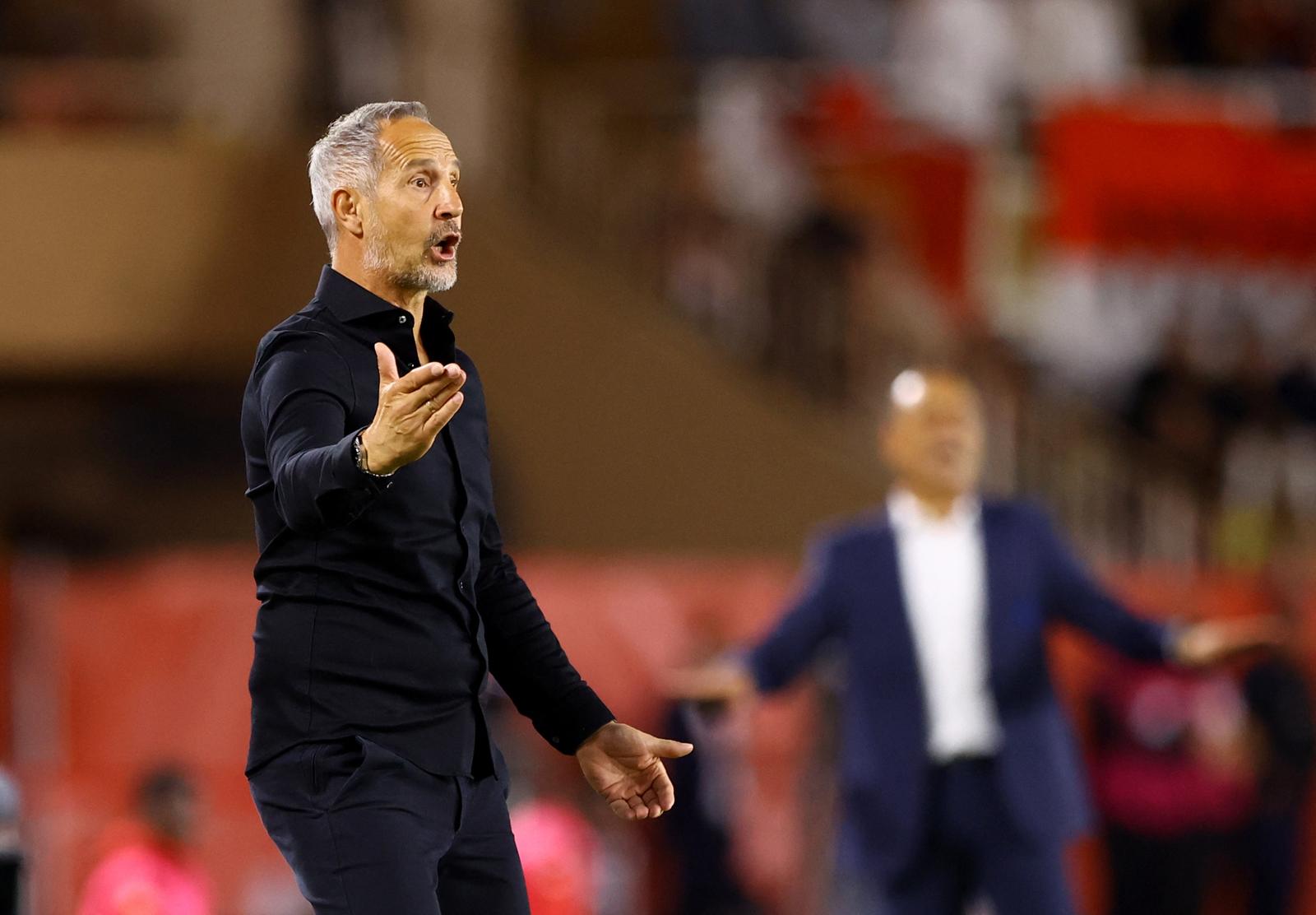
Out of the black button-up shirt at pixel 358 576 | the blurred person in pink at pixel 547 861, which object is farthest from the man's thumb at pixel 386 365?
the blurred person in pink at pixel 547 861

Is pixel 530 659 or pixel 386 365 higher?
pixel 386 365

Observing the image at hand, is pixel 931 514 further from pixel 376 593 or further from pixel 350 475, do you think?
pixel 350 475

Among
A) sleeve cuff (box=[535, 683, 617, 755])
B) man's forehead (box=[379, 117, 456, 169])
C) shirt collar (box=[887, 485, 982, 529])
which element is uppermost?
man's forehead (box=[379, 117, 456, 169])

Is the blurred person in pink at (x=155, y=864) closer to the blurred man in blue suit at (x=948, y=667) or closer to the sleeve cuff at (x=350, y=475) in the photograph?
the blurred man in blue suit at (x=948, y=667)

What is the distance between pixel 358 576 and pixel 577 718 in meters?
0.52

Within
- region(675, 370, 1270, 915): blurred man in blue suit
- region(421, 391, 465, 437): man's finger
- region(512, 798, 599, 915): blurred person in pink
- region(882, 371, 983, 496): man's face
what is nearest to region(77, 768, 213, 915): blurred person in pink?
region(512, 798, 599, 915): blurred person in pink

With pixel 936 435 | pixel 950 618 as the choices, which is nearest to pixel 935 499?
pixel 936 435

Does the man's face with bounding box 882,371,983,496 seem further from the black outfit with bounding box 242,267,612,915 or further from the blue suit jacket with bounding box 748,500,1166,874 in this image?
the black outfit with bounding box 242,267,612,915

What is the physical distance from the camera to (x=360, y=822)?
3.48m

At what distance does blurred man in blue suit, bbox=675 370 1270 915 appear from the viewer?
5.91 metres

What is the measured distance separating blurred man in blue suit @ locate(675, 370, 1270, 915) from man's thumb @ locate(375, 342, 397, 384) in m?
2.58

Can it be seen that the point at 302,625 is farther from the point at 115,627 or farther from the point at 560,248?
the point at 560,248

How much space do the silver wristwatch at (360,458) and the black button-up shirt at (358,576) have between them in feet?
0.56

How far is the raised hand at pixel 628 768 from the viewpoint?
3855mm
